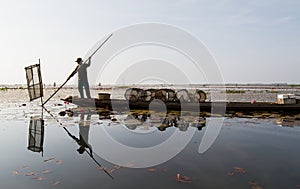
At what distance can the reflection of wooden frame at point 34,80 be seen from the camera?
15046 mm

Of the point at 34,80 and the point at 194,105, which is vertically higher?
the point at 34,80

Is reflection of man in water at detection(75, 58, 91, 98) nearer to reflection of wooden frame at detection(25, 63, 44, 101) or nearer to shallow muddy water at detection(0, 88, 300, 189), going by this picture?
reflection of wooden frame at detection(25, 63, 44, 101)

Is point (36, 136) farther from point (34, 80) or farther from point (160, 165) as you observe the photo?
point (34, 80)

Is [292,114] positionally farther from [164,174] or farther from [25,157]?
[25,157]

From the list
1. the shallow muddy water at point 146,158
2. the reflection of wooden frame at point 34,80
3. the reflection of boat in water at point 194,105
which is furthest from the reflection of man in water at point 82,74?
the shallow muddy water at point 146,158

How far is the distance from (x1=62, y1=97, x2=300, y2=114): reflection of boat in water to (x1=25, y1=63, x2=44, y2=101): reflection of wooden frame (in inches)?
79.0

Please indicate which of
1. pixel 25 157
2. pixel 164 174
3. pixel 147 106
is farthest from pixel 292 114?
pixel 25 157

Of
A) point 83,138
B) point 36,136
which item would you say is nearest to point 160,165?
point 83,138

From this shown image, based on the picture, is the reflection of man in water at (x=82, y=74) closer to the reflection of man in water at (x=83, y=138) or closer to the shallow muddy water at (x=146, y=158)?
the reflection of man in water at (x=83, y=138)

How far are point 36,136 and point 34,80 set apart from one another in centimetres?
824

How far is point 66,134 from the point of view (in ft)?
29.2

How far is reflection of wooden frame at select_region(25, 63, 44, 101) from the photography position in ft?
49.4

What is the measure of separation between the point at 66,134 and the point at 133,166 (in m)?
4.33

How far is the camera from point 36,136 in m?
8.53
